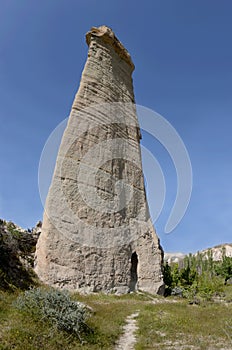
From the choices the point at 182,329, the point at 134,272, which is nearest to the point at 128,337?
the point at 182,329

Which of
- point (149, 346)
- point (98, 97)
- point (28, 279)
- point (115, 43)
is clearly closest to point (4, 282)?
point (28, 279)

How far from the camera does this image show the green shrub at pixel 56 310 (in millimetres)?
8773

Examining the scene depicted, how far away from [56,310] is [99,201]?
10.5 meters

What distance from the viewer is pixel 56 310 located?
9.42 metres

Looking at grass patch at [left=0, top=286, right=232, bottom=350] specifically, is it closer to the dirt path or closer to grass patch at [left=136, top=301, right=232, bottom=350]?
grass patch at [left=136, top=301, right=232, bottom=350]

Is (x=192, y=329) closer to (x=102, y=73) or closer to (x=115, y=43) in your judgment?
(x=102, y=73)

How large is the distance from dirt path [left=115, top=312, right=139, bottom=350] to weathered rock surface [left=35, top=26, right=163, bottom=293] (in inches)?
227

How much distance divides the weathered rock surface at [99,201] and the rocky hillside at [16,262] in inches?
31.2

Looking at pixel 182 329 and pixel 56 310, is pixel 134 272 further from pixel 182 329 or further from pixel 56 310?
pixel 56 310

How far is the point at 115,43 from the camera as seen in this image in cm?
2542

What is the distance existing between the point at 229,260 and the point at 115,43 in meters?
31.5

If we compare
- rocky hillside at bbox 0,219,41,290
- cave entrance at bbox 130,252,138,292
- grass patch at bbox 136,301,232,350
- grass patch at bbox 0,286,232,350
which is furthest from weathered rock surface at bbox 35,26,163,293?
grass patch at bbox 136,301,232,350

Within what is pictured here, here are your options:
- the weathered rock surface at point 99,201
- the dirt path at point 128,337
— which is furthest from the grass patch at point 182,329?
the weathered rock surface at point 99,201

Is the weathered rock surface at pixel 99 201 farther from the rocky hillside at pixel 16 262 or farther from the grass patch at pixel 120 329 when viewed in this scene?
the grass patch at pixel 120 329
